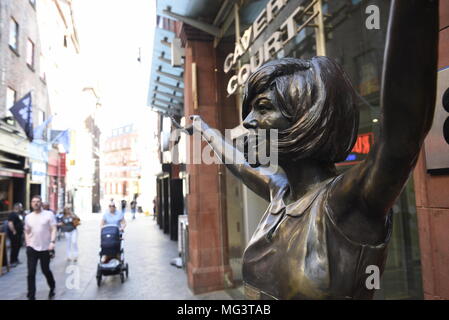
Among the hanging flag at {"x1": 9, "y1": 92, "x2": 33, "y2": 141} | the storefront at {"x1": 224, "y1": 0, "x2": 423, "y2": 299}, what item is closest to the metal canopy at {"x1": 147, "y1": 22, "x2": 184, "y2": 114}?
the hanging flag at {"x1": 9, "y1": 92, "x2": 33, "y2": 141}

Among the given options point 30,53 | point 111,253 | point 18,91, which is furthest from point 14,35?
point 111,253

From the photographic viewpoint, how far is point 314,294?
961mm

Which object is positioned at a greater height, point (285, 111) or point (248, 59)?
point (248, 59)

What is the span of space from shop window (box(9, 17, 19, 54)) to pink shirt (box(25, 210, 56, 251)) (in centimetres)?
1188

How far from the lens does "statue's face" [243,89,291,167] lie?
3.57 feet

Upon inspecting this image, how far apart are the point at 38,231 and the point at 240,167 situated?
6.15 meters

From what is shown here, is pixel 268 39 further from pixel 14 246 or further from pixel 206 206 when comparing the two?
pixel 14 246

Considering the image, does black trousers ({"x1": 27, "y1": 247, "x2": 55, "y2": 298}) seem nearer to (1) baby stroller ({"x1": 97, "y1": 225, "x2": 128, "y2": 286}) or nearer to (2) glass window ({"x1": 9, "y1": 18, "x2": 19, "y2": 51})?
(1) baby stroller ({"x1": 97, "y1": 225, "x2": 128, "y2": 286})

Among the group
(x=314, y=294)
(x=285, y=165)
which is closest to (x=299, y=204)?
(x=285, y=165)

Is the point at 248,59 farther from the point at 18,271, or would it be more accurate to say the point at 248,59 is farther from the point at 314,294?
the point at 18,271

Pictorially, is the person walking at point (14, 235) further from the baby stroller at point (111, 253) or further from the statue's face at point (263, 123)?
the statue's face at point (263, 123)

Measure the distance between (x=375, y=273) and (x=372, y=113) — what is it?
2272mm

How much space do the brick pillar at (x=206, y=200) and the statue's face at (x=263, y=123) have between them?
17.4 ft
